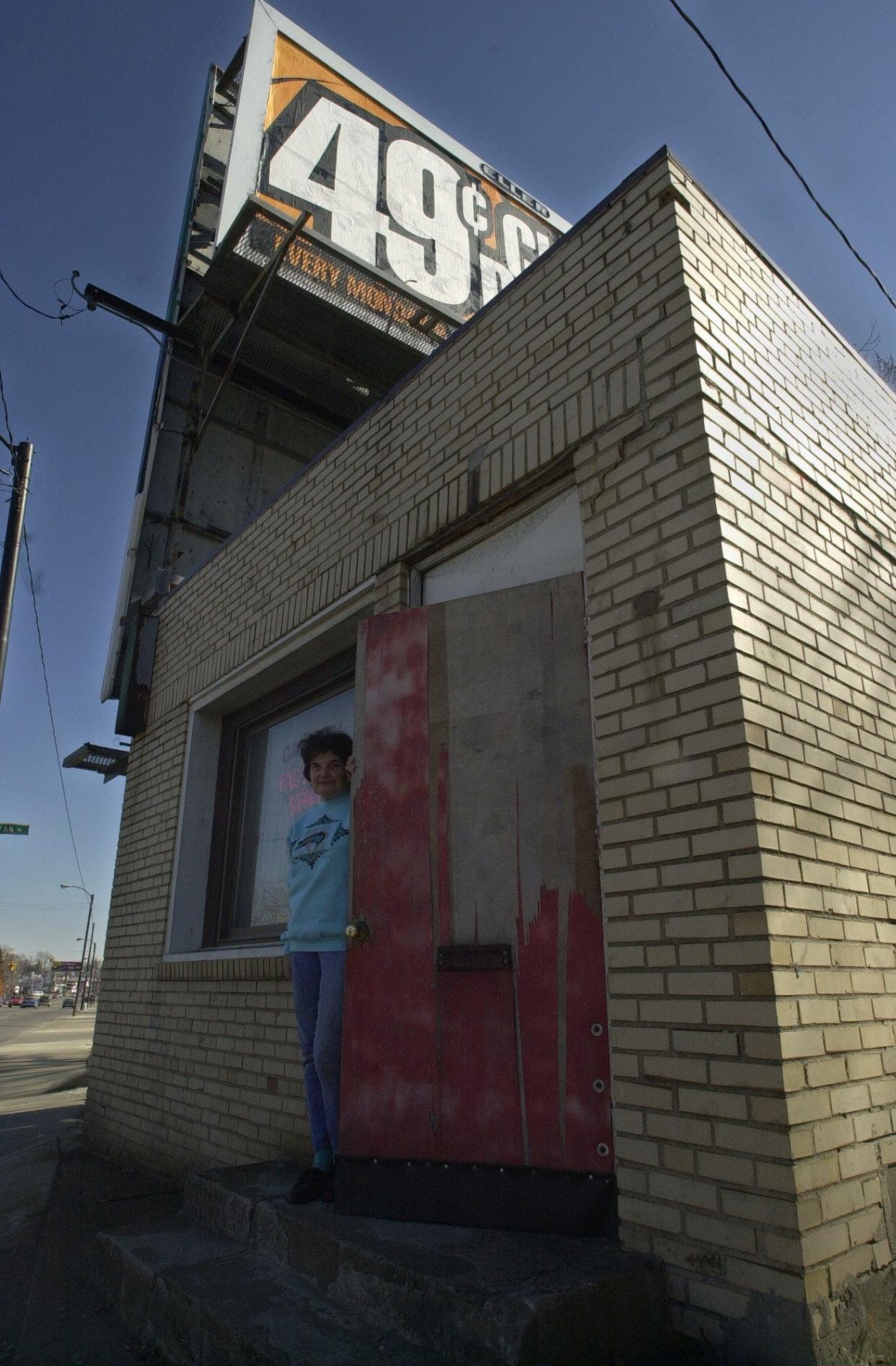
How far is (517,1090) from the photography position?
2479 mm

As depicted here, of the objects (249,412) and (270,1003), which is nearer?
(270,1003)

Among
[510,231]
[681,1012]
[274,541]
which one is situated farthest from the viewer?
[510,231]

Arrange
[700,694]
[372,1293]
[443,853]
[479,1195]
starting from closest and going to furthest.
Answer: [372,1293] < [700,694] < [479,1195] < [443,853]

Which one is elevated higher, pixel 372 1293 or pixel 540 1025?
pixel 540 1025

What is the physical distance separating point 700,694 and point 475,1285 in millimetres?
1547

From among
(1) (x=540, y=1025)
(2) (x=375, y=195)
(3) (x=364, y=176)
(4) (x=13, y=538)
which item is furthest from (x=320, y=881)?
(3) (x=364, y=176)

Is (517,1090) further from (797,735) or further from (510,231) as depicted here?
(510,231)

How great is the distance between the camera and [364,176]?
7973 millimetres

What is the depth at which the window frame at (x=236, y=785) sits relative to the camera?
4688 millimetres

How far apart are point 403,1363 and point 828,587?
101 inches

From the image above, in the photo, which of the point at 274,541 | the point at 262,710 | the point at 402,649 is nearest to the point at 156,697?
the point at 262,710

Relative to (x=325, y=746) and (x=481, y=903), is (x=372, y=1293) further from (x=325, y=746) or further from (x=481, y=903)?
(x=325, y=746)

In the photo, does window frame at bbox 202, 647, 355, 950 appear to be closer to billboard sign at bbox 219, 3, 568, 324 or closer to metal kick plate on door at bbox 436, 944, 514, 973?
metal kick plate on door at bbox 436, 944, 514, 973

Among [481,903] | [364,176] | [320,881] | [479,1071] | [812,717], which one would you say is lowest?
[479,1071]
